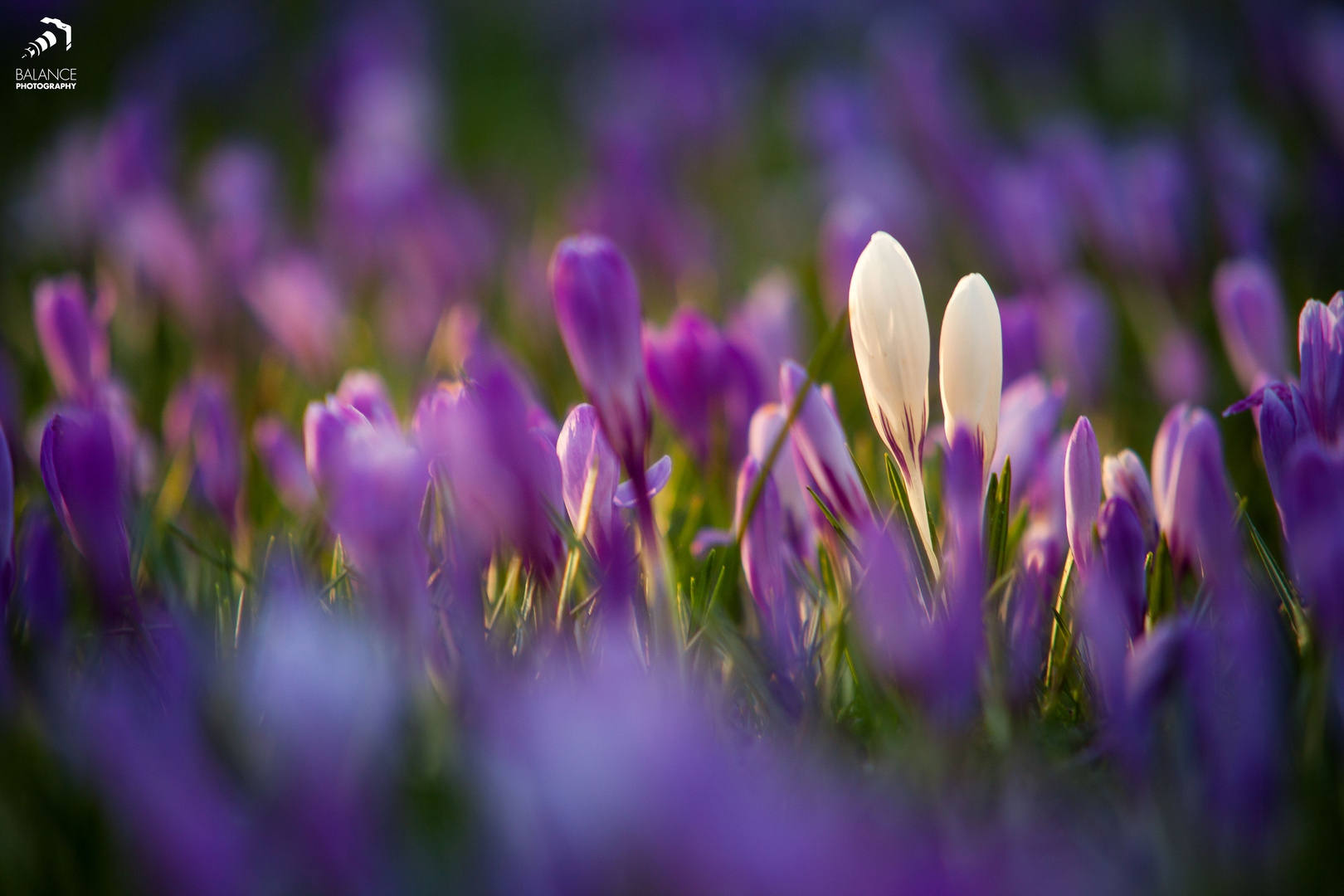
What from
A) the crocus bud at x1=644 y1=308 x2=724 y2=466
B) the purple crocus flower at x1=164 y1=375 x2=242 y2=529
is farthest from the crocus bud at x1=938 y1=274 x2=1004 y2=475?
the purple crocus flower at x1=164 y1=375 x2=242 y2=529

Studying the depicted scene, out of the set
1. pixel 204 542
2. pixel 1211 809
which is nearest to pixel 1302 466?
pixel 1211 809

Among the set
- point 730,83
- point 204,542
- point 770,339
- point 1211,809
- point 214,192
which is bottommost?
point 1211,809

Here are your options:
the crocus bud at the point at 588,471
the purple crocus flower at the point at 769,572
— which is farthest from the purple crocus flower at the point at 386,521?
the purple crocus flower at the point at 769,572

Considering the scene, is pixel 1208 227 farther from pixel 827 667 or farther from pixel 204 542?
pixel 204 542

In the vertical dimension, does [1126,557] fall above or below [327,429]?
below

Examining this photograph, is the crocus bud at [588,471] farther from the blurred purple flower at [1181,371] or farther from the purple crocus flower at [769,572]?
the blurred purple flower at [1181,371]

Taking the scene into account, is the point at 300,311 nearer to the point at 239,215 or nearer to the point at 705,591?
the point at 239,215

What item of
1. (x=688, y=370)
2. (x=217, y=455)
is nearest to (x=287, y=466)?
(x=217, y=455)
